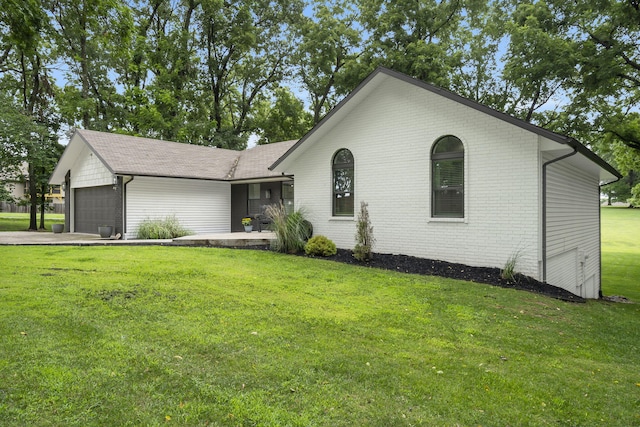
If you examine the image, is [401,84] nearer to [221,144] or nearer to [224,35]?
[221,144]

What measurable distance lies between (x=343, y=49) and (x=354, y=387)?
27.5 meters

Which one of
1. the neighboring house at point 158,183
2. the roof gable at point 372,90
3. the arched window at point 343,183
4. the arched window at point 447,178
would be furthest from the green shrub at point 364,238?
the neighboring house at point 158,183

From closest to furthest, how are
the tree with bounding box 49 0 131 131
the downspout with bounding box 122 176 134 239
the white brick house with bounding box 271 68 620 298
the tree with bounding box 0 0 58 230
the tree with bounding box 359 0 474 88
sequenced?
1. the white brick house with bounding box 271 68 620 298
2. the downspout with bounding box 122 176 134 239
3. the tree with bounding box 0 0 58 230
4. the tree with bounding box 359 0 474 88
5. the tree with bounding box 49 0 131 131

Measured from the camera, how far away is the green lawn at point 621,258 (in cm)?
1567

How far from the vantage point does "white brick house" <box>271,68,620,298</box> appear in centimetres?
853

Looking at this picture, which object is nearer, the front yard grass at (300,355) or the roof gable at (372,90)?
the front yard grass at (300,355)

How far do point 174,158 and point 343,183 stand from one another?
32.1 ft

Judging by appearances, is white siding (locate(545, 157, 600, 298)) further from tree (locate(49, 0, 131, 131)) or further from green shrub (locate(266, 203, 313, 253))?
tree (locate(49, 0, 131, 131))

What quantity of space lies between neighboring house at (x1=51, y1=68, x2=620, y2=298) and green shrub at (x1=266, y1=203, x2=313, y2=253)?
54cm

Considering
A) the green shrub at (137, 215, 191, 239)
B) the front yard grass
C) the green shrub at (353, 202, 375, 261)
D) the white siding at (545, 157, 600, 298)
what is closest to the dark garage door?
the green shrub at (137, 215, 191, 239)

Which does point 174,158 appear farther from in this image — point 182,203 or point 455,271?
point 455,271

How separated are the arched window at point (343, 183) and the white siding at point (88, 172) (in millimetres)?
9641

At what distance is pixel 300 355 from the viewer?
12.7 feet

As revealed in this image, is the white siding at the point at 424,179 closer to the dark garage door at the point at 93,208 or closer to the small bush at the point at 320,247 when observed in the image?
the small bush at the point at 320,247
